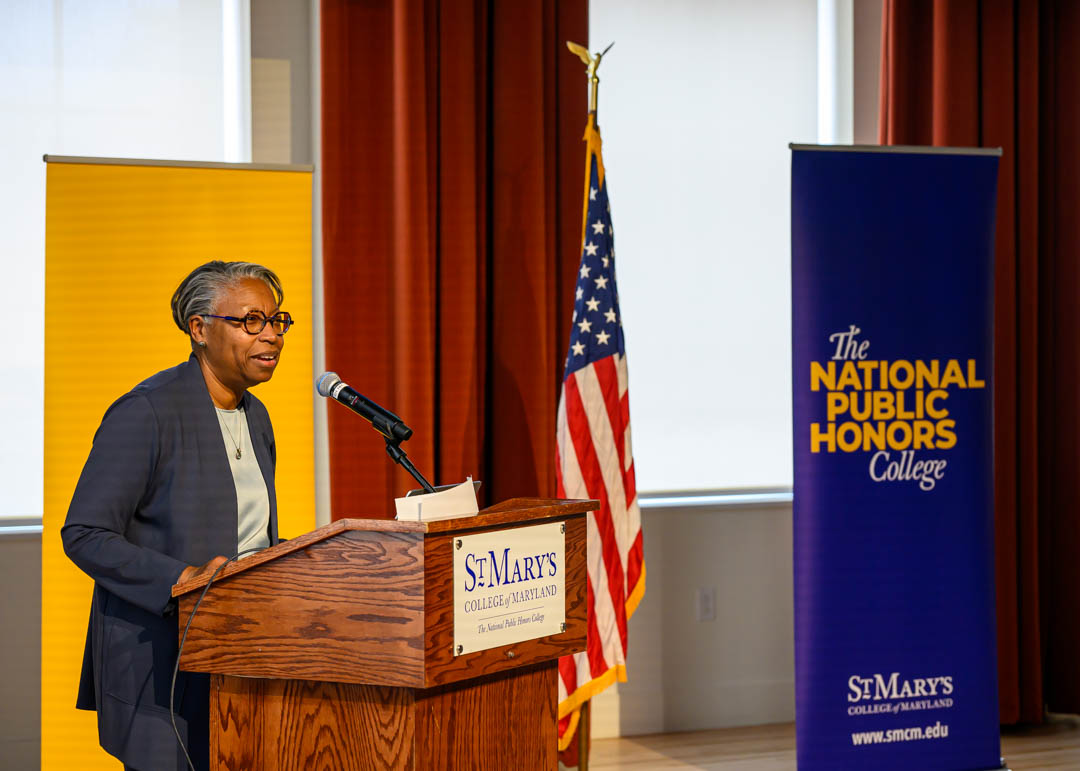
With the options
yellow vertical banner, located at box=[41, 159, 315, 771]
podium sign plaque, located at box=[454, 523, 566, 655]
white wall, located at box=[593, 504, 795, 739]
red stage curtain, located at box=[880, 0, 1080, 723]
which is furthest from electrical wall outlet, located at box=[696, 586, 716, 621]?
podium sign plaque, located at box=[454, 523, 566, 655]

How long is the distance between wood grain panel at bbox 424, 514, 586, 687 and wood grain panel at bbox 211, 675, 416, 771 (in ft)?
0.23

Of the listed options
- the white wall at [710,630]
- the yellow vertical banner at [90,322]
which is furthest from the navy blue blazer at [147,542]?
the white wall at [710,630]

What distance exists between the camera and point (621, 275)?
3.72 metres

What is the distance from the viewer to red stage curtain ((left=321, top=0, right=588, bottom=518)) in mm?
3230

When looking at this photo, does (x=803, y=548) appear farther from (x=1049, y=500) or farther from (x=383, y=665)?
(x=383, y=665)

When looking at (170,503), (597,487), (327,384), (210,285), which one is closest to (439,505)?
(327,384)

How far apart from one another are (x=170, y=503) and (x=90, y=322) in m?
0.80

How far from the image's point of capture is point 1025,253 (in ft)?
12.0

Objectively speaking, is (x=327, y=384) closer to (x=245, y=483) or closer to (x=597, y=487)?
(x=245, y=483)

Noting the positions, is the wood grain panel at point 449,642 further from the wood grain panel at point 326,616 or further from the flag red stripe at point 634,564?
the flag red stripe at point 634,564

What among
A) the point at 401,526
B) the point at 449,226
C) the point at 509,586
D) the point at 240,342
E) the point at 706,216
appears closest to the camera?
the point at 401,526

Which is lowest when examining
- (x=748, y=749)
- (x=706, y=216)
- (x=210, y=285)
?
(x=748, y=749)

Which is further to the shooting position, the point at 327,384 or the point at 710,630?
the point at 710,630

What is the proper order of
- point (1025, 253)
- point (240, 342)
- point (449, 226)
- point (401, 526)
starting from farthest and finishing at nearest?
1. point (1025, 253)
2. point (449, 226)
3. point (240, 342)
4. point (401, 526)
